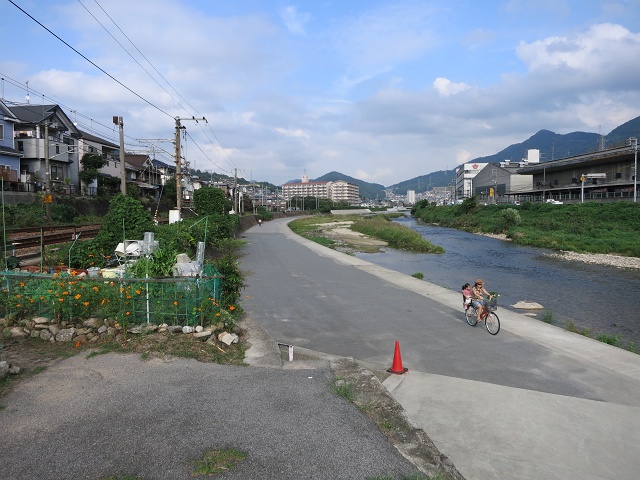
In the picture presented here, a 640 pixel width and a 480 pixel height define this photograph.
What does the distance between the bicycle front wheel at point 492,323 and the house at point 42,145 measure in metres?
34.7

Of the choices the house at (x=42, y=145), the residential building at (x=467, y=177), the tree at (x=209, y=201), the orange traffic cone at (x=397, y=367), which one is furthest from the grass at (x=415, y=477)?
the residential building at (x=467, y=177)

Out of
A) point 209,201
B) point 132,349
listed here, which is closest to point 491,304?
point 132,349

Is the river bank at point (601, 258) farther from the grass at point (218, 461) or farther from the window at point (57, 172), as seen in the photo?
the window at point (57, 172)

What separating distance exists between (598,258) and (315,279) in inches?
903

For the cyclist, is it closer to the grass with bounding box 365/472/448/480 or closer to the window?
the grass with bounding box 365/472/448/480

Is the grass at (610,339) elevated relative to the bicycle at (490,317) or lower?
lower

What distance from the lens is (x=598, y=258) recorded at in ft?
101

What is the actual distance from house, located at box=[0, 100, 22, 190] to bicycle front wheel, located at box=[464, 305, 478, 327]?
113 ft

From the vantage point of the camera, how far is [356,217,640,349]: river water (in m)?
14.6

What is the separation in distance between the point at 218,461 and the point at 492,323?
310 inches

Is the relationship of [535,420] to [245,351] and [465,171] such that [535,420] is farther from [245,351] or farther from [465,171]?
[465,171]

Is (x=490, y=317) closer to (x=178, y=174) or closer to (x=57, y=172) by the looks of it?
(x=178, y=174)

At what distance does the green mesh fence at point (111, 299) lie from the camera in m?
7.23

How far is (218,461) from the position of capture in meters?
3.97
